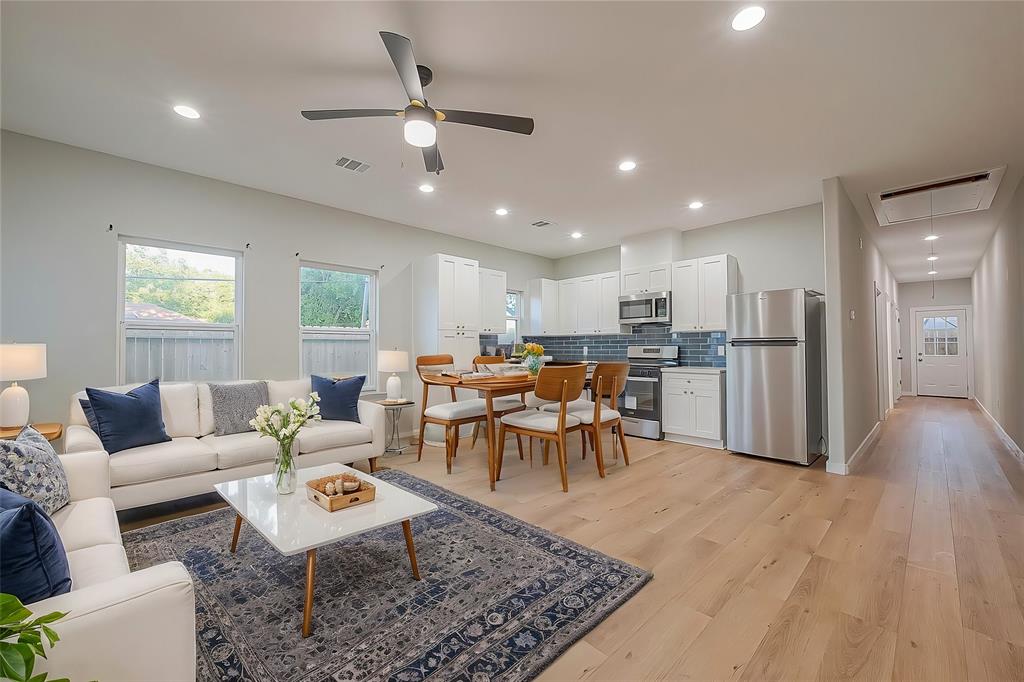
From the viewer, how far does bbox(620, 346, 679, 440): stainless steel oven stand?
205 inches

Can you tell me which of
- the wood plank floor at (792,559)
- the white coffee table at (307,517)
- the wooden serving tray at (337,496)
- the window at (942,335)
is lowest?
the wood plank floor at (792,559)

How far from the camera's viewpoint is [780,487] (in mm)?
3467

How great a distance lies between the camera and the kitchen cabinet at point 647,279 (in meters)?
5.45

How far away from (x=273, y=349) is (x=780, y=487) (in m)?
4.68

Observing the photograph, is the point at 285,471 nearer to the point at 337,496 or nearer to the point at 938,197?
the point at 337,496

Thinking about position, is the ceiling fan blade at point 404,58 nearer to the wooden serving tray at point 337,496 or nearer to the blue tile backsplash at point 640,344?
the wooden serving tray at point 337,496

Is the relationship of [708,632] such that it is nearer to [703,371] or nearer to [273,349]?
[703,371]

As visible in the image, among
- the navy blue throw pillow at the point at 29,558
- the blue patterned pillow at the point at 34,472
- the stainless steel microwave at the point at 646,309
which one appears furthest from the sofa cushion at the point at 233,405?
the stainless steel microwave at the point at 646,309

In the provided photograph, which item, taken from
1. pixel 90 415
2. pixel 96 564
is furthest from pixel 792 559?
pixel 90 415

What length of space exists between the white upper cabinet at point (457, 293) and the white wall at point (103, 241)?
3.59 ft

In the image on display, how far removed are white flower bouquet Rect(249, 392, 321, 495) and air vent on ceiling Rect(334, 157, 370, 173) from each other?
2.21 m

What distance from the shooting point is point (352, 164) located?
3.63 m

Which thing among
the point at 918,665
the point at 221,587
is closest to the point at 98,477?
the point at 221,587

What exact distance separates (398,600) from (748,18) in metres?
3.04
